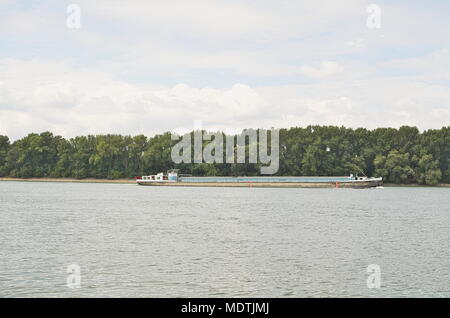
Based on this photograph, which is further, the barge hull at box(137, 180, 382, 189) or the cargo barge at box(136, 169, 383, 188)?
the cargo barge at box(136, 169, 383, 188)

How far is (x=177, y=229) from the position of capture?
54.9 meters

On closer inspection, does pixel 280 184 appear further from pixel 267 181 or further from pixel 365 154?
pixel 365 154

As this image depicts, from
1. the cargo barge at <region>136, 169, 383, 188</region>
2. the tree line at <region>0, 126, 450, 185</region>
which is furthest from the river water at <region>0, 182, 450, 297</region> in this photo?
the tree line at <region>0, 126, 450, 185</region>

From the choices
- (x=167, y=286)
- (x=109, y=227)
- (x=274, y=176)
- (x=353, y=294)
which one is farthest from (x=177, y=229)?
(x=274, y=176)

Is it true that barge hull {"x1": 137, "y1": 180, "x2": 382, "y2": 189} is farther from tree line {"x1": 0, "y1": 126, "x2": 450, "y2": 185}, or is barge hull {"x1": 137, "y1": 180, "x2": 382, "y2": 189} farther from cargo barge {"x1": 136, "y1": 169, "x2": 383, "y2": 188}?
tree line {"x1": 0, "y1": 126, "x2": 450, "y2": 185}

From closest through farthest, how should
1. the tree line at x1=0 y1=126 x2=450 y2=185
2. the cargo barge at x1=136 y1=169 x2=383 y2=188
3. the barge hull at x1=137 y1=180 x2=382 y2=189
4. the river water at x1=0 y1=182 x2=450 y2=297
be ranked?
the river water at x1=0 y1=182 x2=450 y2=297, the barge hull at x1=137 y1=180 x2=382 y2=189, the cargo barge at x1=136 y1=169 x2=383 y2=188, the tree line at x1=0 y1=126 x2=450 y2=185

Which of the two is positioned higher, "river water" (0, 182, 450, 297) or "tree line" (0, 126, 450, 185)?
"tree line" (0, 126, 450, 185)

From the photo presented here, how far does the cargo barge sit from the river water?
93.4 m

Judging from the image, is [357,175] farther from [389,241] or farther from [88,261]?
[88,261]

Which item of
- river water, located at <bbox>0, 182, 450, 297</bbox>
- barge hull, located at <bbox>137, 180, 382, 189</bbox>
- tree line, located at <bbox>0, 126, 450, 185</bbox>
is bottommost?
river water, located at <bbox>0, 182, 450, 297</bbox>

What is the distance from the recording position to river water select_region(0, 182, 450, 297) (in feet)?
98.7

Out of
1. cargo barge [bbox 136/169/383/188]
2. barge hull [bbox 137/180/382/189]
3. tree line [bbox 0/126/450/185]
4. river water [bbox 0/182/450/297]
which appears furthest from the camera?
tree line [bbox 0/126/450/185]
